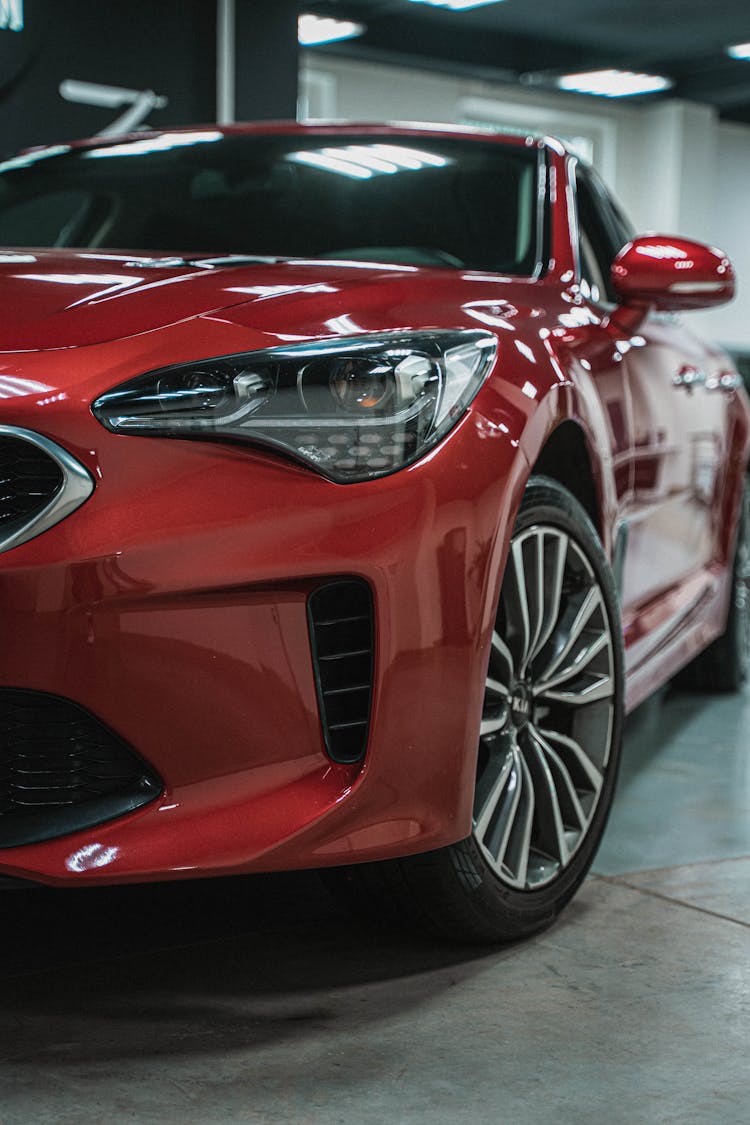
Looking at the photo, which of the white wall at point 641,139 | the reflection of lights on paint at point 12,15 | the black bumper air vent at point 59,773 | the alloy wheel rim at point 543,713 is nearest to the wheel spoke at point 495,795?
the alloy wheel rim at point 543,713

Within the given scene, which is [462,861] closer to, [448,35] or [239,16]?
[239,16]

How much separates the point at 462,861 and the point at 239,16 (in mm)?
5510

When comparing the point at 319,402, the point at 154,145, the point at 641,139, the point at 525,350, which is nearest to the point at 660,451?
the point at 525,350

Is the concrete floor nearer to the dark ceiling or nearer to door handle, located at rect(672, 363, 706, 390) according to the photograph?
door handle, located at rect(672, 363, 706, 390)

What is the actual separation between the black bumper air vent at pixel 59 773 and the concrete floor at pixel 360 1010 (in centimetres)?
29

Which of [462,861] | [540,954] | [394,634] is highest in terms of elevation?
[394,634]

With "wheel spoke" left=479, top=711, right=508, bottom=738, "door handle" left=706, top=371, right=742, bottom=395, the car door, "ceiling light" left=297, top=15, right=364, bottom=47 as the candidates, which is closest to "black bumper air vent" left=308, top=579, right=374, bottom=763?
"wheel spoke" left=479, top=711, right=508, bottom=738

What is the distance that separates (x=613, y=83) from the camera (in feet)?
50.9

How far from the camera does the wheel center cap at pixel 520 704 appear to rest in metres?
2.21

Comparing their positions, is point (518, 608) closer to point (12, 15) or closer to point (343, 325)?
point (343, 325)

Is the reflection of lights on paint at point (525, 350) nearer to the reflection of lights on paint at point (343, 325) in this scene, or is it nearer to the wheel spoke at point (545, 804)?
the reflection of lights on paint at point (343, 325)

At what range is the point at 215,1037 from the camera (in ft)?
6.16

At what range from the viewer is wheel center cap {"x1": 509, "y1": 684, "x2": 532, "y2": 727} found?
2209mm

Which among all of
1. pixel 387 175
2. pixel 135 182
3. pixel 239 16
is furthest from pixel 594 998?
pixel 239 16
